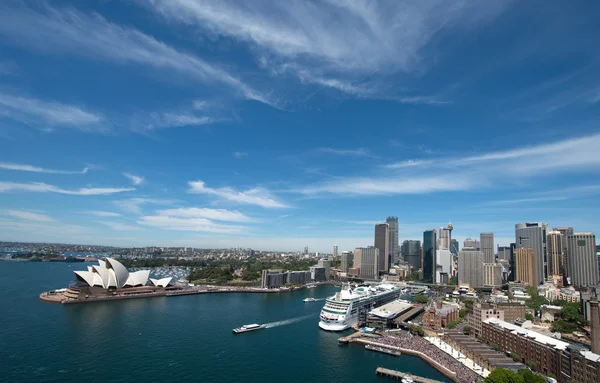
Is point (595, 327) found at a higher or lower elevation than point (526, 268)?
lower

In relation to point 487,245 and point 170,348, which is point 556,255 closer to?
point 487,245

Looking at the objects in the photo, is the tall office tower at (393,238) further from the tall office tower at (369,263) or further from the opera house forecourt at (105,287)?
the opera house forecourt at (105,287)

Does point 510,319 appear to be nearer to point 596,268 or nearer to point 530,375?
point 530,375

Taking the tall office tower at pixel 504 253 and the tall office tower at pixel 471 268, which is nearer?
the tall office tower at pixel 471 268

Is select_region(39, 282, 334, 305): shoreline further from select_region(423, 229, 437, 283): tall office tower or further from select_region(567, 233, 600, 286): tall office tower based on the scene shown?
select_region(567, 233, 600, 286): tall office tower

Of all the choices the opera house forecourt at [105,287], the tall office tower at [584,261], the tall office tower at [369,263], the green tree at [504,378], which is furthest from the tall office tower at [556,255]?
the opera house forecourt at [105,287]

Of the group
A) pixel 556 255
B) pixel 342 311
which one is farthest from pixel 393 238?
pixel 342 311

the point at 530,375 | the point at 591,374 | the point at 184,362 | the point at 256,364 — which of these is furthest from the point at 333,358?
the point at 591,374

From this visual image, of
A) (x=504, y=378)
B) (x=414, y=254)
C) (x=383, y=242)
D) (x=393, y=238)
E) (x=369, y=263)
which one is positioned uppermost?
(x=393, y=238)
